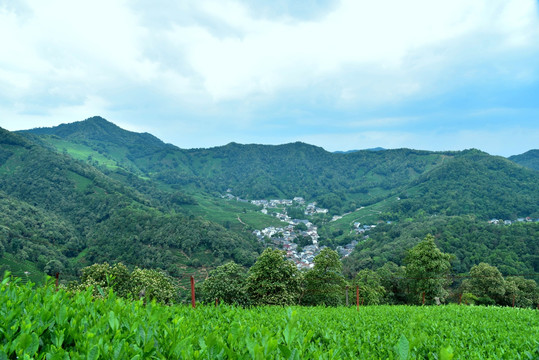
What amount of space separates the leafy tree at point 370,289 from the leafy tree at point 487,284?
976 centimetres

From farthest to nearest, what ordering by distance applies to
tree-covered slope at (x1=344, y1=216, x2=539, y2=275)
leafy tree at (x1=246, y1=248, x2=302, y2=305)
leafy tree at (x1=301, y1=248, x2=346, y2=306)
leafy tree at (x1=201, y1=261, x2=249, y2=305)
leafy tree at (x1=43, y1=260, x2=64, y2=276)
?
tree-covered slope at (x1=344, y1=216, x2=539, y2=275) → leafy tree at (x1=43, y1=260, x2=64, y2=276) → leafy tree at (x1=301, y1=248, x2=346, y2=306) → leafy tree at (x1=201, y1=261, x2=249, y2=305) → leafy tree at (x1=246, y1=248, x2=302, y2=305)

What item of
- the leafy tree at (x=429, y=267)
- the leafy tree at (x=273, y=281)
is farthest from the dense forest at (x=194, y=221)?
the leafy tree at (x=273, y=281)

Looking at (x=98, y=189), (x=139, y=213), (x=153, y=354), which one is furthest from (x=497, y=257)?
(x=98, y=189)

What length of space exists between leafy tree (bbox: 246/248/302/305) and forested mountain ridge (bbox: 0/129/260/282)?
165ft

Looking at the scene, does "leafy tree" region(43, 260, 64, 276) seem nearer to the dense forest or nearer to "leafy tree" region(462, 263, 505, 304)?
the dense forest

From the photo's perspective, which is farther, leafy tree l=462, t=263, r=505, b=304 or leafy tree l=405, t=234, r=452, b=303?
leafy tree l=462, t=263, r=505, b=304

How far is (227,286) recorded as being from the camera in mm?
23406

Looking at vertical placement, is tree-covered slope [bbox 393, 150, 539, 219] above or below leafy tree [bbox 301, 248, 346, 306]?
above

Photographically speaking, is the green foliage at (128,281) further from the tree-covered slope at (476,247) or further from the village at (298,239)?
the village at (298,239)

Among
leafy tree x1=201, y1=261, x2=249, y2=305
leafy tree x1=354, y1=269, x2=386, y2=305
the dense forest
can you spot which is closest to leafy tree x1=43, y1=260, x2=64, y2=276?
the dense forest

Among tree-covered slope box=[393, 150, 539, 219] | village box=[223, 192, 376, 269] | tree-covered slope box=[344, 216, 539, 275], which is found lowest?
village box=[223, 192, 376, 269]

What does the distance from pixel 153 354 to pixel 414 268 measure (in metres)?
27.9

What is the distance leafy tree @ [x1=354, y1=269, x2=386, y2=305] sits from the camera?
2508 cm

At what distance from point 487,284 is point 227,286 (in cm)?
2916
